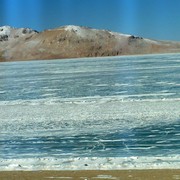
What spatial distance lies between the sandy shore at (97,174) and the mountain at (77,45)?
376 ft

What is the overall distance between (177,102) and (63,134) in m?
4.94

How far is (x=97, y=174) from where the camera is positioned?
20.2 ft

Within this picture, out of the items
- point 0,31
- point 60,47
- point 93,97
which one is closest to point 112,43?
point 60,47

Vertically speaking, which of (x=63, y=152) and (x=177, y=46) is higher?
(x=63, y=152)

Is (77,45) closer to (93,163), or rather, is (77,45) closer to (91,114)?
(91,114)

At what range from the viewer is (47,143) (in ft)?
28.5

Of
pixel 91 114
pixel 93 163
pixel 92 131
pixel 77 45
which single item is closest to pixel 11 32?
pixel 77 45

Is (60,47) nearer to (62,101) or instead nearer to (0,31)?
(0,31)

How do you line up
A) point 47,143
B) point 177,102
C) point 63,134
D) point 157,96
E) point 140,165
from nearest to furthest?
point 140,165
point 47,143
point 63,134
point 177,102
point 157,96

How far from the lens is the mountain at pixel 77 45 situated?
125375 mm

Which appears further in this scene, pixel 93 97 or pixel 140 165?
pixel 93 97

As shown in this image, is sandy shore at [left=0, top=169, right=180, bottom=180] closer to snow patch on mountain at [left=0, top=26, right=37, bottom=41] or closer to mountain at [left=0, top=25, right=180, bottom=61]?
mountain at [left=0, top=25, right=180, bottom=61]

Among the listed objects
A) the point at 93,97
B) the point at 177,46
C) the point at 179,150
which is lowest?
the point at 177,46

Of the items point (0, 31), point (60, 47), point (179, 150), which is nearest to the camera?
point (179, 150)
